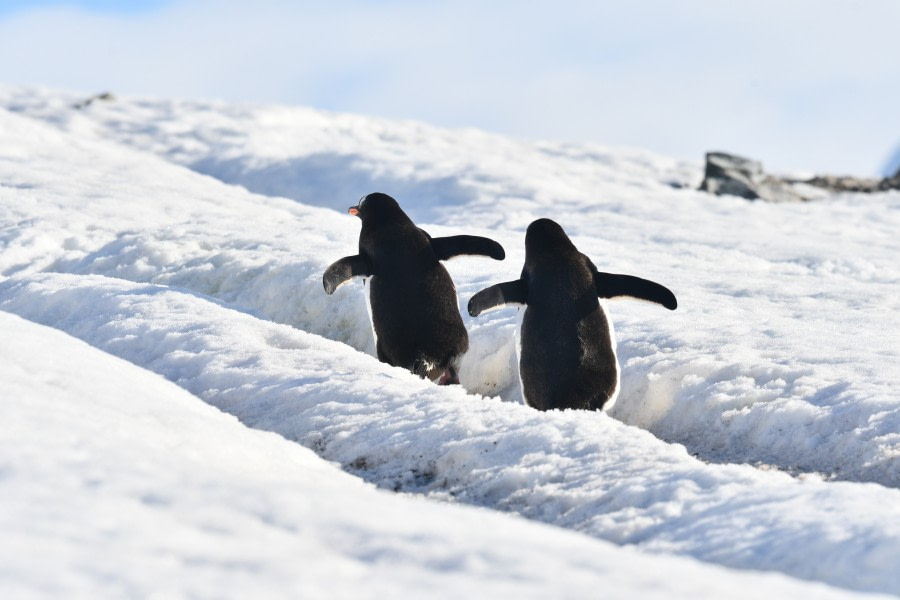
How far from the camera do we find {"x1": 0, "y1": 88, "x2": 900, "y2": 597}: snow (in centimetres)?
215

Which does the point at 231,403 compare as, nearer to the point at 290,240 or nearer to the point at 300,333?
the point at 300,333

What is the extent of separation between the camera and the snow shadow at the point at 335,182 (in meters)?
13.5

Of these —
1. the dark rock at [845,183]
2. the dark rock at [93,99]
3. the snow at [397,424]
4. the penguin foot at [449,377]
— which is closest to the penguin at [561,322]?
the snow at [397,424]

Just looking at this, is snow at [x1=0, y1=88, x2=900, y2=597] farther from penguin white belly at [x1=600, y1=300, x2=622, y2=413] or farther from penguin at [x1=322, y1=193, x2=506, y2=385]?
penguin at [x1=322, y1=193, x2=506, y2=385]

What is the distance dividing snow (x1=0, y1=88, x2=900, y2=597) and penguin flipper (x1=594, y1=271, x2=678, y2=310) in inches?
9.8

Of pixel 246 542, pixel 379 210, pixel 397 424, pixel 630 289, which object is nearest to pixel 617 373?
pixel 630 289

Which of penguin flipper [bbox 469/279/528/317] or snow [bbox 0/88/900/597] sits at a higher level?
penguin flipper [bbox 469/279/528/317]

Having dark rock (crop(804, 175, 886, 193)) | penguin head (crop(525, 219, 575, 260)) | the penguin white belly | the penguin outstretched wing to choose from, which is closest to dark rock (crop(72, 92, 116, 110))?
dark rock (crop(804, 175, 886, 193))

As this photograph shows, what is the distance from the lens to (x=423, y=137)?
17.9m

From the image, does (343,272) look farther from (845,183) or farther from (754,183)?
(845,183)

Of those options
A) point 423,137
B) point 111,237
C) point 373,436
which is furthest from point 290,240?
point 423,137

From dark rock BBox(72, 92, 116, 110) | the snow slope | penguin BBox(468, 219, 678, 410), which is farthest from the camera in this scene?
dark rock BBox(72, 92, 116, 110)

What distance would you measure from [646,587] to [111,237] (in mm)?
6985

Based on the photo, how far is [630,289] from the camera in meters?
5.43
